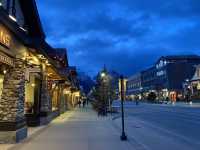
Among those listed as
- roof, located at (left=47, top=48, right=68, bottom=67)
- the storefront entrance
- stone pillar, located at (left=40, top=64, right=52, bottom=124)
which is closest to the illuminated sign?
the storefront entrance

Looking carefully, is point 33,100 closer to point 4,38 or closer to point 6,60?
point 6,60

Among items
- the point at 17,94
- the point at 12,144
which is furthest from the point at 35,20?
the point at 12,144

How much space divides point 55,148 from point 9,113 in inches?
105

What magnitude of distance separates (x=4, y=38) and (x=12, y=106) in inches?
130

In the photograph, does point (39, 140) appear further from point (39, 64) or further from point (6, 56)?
point (39, 64)

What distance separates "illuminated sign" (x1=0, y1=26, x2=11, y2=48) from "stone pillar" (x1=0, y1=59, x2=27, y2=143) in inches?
80.4

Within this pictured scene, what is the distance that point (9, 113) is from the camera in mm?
14828

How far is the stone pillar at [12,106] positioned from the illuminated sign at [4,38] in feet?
6.70

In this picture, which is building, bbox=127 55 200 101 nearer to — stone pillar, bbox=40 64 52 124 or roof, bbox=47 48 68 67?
roof, bbox=47 48 68 67

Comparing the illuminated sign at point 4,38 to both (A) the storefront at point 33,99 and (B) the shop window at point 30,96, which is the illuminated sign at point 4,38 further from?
(B) the shop window at point 30,96

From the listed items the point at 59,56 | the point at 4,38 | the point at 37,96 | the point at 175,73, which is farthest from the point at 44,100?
the point at 175,73

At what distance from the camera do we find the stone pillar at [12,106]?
566 inches

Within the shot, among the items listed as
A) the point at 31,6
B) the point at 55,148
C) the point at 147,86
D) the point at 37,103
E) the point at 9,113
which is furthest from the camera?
the point at 147,86

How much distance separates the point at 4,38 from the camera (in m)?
12.6
